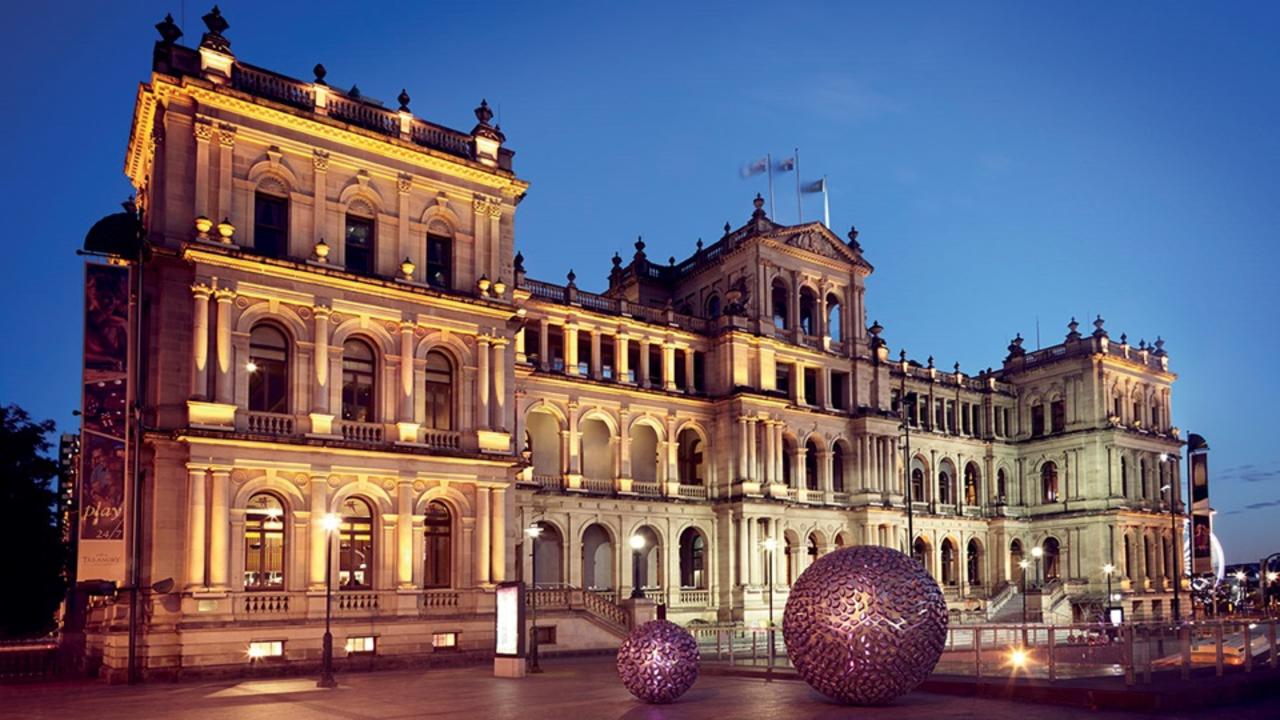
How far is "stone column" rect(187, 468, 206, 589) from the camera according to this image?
30906mm

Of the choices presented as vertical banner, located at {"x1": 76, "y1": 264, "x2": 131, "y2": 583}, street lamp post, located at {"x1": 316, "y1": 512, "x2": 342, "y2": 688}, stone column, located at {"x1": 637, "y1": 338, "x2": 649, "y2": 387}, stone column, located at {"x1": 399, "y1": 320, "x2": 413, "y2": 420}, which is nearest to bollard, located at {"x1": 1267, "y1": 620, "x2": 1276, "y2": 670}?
street lamp post, located at {"x1": 316, "y1": 512, "x2": 342, "y2": 688}

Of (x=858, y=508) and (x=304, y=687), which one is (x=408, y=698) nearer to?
(x=304, y=687)

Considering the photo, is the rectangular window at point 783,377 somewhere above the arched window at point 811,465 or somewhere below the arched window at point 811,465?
above

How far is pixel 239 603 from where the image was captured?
3175cm

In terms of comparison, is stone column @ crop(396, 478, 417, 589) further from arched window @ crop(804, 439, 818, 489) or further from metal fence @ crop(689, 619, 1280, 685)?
arched window @ crop(804, 439, 818, 489)

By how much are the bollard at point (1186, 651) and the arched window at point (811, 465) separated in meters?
39.8

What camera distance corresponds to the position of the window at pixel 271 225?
34.4 metres

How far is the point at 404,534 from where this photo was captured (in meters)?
35.2

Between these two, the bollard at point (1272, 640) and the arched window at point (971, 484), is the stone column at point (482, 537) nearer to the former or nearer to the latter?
the bollard at point (1272, 640)

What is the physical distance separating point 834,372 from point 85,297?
41.5 meters

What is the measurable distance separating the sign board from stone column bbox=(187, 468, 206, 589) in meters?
8.63

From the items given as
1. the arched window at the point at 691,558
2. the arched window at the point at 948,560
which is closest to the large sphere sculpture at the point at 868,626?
the arched window at the point at 691,558

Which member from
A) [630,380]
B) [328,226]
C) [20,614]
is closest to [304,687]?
[328,226]

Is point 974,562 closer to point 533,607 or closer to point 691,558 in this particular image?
point 691,558
